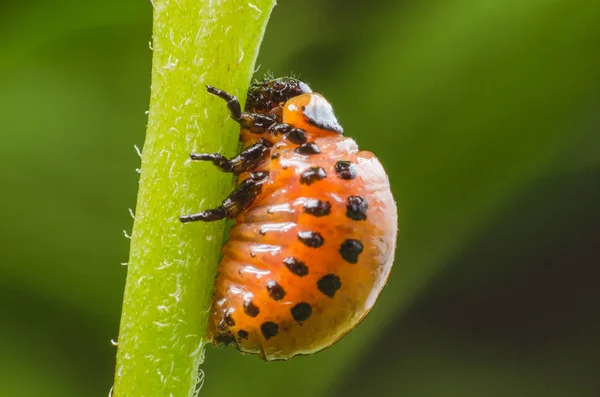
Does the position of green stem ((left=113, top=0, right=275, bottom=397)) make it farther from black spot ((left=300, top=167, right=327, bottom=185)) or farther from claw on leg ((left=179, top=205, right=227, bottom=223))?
black spot ((left=300, top=167, right=327, bottom=185))

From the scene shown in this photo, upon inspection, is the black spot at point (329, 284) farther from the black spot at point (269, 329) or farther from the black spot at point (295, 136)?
the black spot at point (295, 136)

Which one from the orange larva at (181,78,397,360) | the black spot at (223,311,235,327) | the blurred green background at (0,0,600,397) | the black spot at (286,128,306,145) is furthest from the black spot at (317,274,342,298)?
the blurred green background at (0,0,600,397)

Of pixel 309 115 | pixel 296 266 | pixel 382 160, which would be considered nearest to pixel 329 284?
pixel 296 266

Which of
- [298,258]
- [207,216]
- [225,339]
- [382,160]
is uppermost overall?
[207,216]

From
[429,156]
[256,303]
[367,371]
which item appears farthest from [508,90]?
[256,303]

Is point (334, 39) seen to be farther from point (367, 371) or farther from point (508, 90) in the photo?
point (367, 371)

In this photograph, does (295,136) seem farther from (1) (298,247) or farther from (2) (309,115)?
(1) (298,247)
